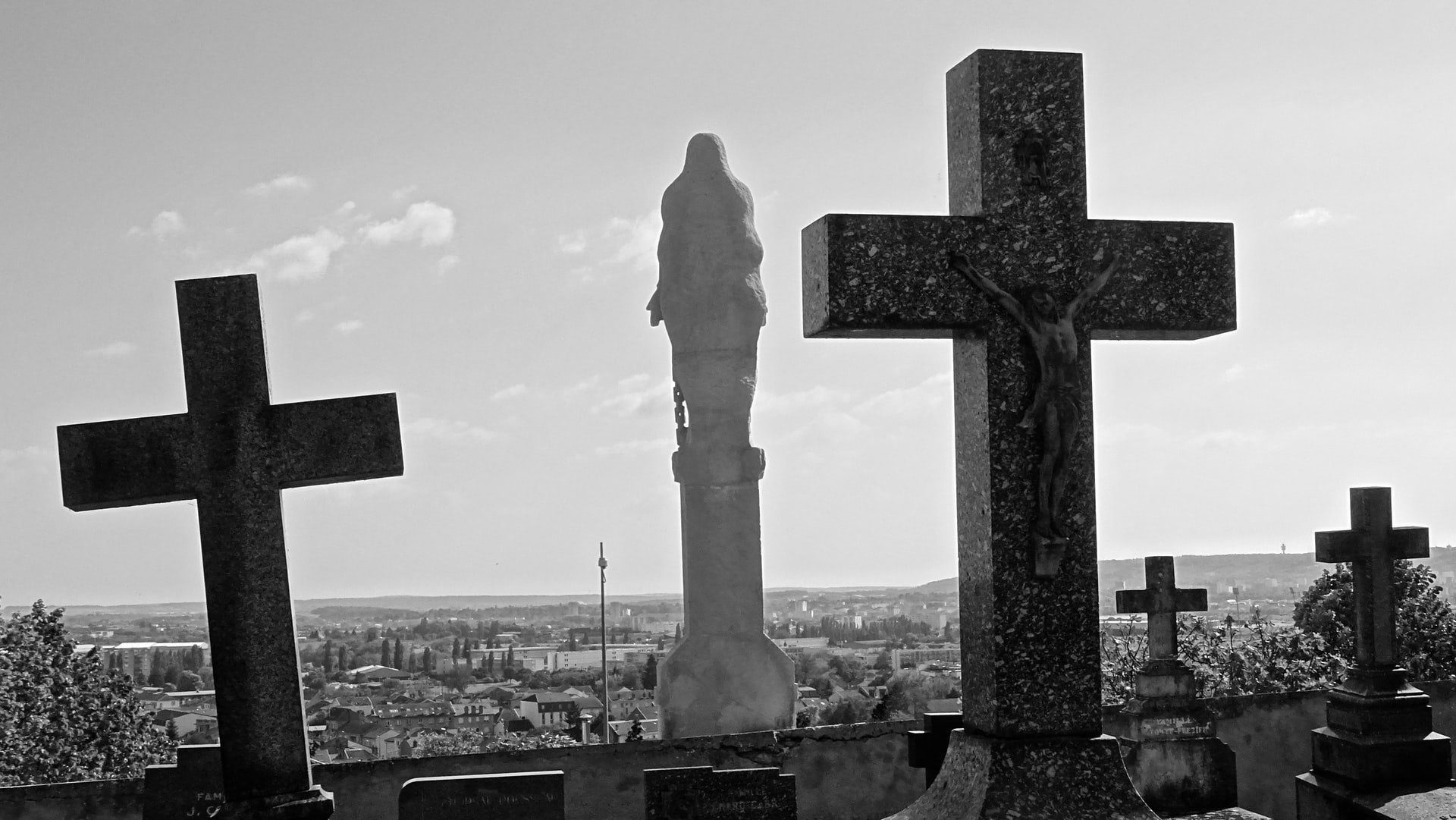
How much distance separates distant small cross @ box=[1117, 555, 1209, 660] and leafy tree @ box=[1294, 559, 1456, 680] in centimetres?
546

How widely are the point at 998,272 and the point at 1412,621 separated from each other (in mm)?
11664

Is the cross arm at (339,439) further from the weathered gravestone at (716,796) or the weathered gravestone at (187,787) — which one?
the weathered gravestone at (716,796)

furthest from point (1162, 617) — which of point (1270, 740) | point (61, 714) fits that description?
point (61, 714)

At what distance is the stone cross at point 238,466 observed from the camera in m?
4.61

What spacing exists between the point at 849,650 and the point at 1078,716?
55.7 ft

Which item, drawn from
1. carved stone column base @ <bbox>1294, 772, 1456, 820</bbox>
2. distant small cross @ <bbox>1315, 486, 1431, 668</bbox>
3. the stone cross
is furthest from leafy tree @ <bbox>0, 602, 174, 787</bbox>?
distant small cross @ <bbox>1315, 486, 1431, 668</bbox>

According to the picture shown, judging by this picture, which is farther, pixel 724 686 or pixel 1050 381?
pixel 724 686

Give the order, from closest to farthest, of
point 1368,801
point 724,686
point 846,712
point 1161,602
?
point 1368,801
point 1161,602
point 724,686
point 846,712

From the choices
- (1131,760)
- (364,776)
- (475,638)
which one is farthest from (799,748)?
(475,638)

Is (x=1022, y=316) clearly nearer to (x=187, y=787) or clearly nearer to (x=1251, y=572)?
(x=187, y=787)

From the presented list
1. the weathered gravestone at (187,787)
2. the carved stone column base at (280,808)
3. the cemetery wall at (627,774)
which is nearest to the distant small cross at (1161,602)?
the cemetery wall at (627,774)

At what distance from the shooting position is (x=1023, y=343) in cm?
475

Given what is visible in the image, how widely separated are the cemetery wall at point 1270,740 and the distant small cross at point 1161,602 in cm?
55

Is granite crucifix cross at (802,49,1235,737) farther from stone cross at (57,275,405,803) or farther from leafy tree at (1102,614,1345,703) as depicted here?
leafy tree at (1102,614,1345,703)
